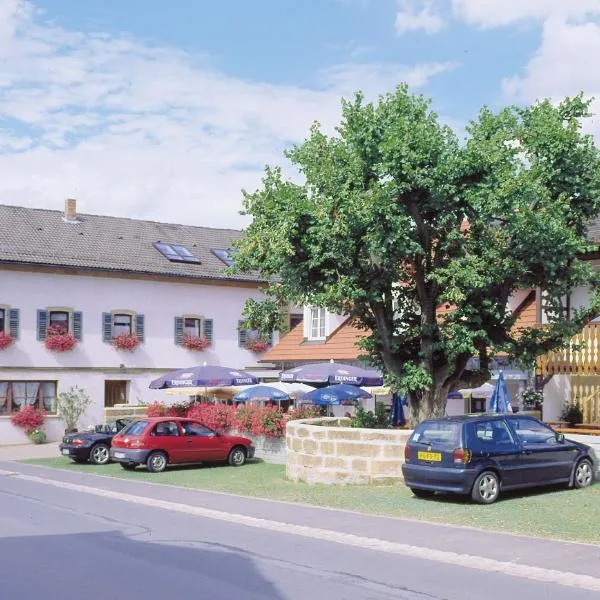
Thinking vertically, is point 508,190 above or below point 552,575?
above

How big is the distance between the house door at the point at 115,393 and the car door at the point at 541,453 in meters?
26.6

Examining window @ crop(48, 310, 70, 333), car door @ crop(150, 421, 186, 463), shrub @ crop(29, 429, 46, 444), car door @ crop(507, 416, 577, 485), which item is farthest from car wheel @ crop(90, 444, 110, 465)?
car door @ crop(507, 416, 577, 485)

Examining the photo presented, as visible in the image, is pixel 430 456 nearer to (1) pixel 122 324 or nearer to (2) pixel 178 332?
(1) pixel 122 324

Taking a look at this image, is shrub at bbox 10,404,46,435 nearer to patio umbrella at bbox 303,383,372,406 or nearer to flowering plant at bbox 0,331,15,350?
flowering plant at bbox 0,331,15,350

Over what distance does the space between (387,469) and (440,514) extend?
4308 mm

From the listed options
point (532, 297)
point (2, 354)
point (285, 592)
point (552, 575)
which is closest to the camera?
point (285, 592)

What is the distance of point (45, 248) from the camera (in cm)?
4066

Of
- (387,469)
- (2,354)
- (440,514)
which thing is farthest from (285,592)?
(2,354)

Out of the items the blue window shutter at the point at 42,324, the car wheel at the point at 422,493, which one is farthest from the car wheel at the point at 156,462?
the blue window shutter at the point at 42,324

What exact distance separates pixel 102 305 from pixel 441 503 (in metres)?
26.7

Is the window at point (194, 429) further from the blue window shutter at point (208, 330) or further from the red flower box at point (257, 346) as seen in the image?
the red flower box at point (257, 346)

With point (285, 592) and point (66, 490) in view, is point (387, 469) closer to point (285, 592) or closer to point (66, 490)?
point (66, 490)

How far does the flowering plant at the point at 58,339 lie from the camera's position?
3953 cm

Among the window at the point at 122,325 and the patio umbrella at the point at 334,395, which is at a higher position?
the window at the point at 122,325
